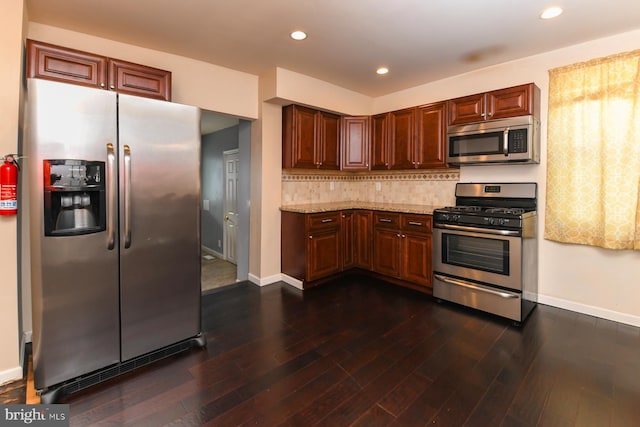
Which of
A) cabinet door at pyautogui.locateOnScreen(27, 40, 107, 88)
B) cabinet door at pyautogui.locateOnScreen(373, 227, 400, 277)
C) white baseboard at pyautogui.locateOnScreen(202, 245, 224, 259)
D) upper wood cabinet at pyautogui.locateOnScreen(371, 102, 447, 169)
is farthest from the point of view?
white baseboard at pyautogui.locateOnScreen(202, 245, 224, 259)

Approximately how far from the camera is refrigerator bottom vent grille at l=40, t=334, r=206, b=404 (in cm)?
184

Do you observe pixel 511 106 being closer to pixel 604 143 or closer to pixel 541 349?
pixel 604 143

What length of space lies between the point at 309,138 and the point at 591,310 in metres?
3.57

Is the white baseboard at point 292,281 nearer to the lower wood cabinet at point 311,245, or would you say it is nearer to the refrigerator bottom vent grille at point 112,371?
the lower wood cabinet at point 311,245

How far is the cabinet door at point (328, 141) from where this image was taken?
418 cm

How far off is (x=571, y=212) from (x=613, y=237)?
38 centimetres

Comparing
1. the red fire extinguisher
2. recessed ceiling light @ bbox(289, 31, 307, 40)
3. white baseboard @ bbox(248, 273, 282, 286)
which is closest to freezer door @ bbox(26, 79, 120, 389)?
the red fire extinguisher

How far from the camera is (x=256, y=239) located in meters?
4.02

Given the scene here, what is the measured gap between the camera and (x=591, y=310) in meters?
3.02

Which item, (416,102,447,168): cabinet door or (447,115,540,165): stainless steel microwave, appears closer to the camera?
(447,115,540,165): stainless steel microwave

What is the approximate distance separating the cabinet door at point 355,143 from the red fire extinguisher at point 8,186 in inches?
133

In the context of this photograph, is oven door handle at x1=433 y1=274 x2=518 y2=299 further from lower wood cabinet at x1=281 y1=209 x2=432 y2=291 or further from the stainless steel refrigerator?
the stainless steel refrigerator

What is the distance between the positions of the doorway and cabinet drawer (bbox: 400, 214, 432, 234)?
207 cm

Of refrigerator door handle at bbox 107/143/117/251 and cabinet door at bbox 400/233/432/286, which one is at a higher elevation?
refrigerator door handle at bbox 107/143/117/251
